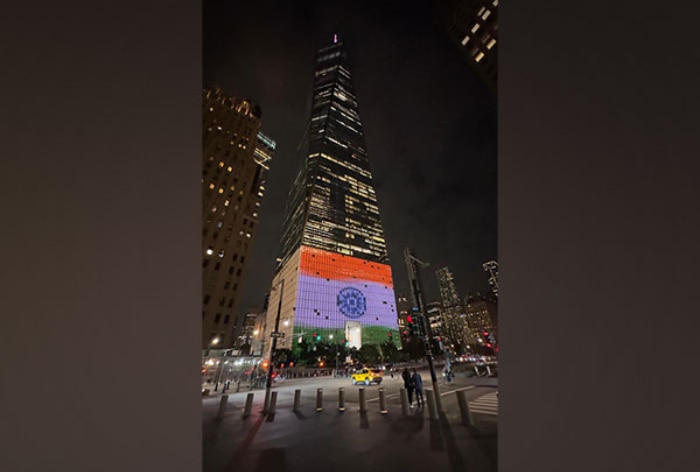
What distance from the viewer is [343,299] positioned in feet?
210

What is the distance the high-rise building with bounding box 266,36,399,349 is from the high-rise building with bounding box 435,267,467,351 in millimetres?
25631

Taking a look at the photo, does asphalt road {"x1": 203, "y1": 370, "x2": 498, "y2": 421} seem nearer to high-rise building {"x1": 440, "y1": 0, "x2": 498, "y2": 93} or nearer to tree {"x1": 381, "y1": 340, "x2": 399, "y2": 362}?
high-rise building {"x1": 440, "y1": 0, "x2": 498, "y2": 93}

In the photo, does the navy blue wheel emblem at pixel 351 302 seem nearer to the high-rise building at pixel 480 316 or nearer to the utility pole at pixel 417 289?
the high-rise building at pixel 480 316

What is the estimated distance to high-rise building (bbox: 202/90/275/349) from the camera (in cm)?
1518

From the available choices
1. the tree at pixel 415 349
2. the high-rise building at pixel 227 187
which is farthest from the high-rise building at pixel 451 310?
the high-rise building at pixel 227 187

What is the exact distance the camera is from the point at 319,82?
67.2 meters

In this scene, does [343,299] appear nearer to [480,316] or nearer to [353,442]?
[480,316]

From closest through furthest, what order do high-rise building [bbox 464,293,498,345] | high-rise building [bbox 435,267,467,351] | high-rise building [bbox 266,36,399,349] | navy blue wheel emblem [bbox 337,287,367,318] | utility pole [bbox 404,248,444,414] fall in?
utility pole [bbox 404,248,444,414] → high-rise building [bbox 435,267,467,351] → high-rise building [bbox 464,293,498,345] → high-rise building [bbox 266,36,399,349] → navy blue wheel emblem [bbox 337,287,367,318]

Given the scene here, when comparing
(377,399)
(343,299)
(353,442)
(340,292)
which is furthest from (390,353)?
(353,442)

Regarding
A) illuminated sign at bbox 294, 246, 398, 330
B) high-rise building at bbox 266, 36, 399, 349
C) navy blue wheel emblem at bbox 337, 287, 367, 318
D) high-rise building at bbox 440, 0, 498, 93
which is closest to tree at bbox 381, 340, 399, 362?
high-rise building at bbox 266, 36, 399, 349
